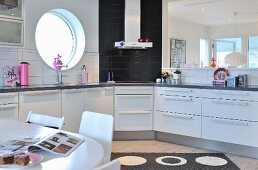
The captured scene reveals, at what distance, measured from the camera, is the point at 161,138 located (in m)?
4.61

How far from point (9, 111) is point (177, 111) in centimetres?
217

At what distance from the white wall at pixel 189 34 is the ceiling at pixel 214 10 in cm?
17

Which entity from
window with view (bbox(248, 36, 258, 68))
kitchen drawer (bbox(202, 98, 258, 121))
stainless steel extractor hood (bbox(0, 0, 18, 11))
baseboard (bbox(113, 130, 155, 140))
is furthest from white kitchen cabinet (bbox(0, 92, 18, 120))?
window with view (bbox(248, 36, 258, 68))

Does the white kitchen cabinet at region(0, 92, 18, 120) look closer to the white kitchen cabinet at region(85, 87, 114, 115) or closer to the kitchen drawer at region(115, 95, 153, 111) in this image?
the white kitchen cabinet at region(85, 87, 114, 115)

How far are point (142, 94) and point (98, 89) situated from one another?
Result: 0.65m

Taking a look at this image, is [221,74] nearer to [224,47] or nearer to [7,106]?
[7,106]

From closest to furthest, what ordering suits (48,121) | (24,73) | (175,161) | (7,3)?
(7,3), (48,121), (175,161), (24,73)

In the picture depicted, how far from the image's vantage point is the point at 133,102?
4496 millimetres

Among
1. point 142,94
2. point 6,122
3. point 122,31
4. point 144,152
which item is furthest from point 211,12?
point 6,122

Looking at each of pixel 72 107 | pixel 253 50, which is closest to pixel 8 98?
pixel 72 107

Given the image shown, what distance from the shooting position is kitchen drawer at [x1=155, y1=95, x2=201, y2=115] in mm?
4070

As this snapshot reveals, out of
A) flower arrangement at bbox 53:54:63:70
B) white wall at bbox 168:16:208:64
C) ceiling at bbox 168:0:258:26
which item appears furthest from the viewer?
white wall at bbox 168:16:208:64

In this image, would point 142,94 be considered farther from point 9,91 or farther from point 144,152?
point 9,91

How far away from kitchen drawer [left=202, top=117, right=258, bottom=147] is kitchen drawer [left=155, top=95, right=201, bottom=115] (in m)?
0.19
